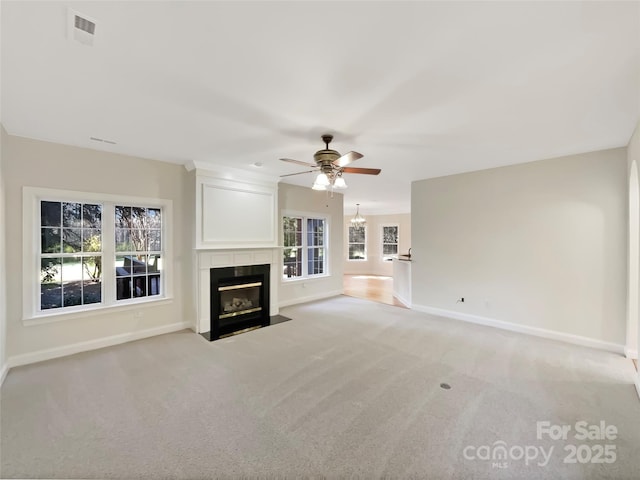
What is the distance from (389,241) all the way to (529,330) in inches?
295

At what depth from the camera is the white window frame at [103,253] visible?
326cm

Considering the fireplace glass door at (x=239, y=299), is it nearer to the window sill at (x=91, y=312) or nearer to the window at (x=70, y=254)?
the window sill at (x=91, y=312)

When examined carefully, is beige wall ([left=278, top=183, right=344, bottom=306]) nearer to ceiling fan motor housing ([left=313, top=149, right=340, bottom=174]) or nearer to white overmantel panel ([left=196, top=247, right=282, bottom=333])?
white overmantel panel ([left=196, top=247, right=282, bottom=333])

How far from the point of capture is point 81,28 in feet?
5.05

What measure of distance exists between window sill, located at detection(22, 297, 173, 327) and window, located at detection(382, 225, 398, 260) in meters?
8.93

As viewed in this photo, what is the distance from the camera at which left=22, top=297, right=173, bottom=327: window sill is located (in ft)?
10.8

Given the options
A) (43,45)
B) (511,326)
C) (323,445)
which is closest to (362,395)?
(323,445)

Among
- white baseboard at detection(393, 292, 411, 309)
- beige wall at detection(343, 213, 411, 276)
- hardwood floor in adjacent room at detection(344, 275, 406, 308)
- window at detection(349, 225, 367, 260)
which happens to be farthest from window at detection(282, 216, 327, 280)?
window at detection(349, 225, 367, 260)

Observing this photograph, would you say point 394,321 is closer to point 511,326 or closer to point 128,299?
point 511,326

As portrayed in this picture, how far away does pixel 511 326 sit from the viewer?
442 cm

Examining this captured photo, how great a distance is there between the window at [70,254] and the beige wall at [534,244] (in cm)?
551

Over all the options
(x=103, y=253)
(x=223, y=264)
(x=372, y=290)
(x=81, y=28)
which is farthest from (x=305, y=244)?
(x=81, y=28)

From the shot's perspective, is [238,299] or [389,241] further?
[389,241]

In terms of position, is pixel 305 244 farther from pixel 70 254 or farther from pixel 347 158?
pixel 70 254
